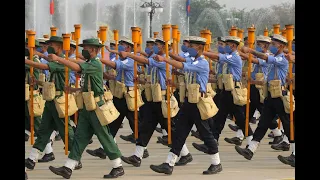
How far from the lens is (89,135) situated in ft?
40.1

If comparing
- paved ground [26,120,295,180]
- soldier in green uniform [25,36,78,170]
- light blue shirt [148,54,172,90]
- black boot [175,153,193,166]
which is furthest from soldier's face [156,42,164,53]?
soldier in green uniform [25,36,78,170]

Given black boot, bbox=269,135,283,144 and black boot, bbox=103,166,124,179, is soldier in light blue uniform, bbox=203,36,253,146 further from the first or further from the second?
black boot, bbox=103,166,124,179

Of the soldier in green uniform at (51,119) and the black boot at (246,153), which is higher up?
the soldier in green uniform at (51,119)

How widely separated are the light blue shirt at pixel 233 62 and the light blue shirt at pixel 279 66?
1108 mm

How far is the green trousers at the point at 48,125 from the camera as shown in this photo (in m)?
12.9

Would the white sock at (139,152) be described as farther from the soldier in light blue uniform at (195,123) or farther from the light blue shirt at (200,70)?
the light blue shirt at (200,70)

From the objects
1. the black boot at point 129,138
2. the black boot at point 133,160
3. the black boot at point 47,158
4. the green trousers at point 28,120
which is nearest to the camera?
the black boot at point 133,160

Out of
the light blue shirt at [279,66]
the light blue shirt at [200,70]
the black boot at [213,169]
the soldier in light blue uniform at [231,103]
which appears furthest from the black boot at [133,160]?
the soldier in light blue uniform at [231,103]

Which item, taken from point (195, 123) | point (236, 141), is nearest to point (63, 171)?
point (195, 123)

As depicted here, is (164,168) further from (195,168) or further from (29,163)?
(29,163)
